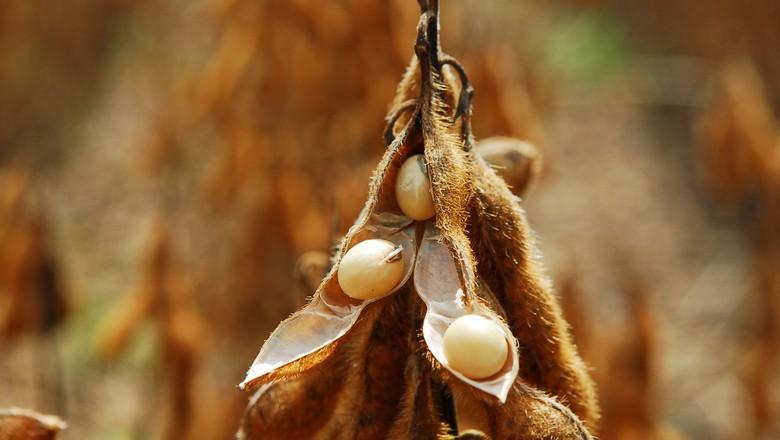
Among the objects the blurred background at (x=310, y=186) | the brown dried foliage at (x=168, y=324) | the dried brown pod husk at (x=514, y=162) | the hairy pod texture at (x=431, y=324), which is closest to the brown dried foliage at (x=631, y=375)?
the blurred background at (x=310, y=186)

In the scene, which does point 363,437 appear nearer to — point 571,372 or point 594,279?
point 571,372

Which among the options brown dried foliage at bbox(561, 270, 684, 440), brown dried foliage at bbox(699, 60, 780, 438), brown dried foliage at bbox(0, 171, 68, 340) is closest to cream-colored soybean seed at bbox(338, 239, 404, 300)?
brown dried foliage at bbox(561, 270, 684, 440)

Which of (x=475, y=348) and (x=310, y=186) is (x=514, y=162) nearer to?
(x=475, y=348)

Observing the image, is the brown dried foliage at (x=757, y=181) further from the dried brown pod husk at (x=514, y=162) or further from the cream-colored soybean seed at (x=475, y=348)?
A: the cream-colored soybean seed at (x=475, y=348)

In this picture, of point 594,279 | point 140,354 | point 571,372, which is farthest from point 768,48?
point 571,372

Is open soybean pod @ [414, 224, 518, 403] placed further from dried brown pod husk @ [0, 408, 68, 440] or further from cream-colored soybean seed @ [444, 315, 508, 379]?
dried brown pod husk @ [0, 408, 68, 440]

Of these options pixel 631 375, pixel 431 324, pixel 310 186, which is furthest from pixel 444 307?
pixel 310 186
